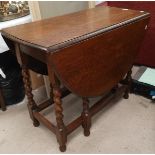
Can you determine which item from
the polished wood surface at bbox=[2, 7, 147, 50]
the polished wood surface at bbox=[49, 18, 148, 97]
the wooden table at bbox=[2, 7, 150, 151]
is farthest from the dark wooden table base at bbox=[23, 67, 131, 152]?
the polished wood surface at bbox=[2, 7, 147, 50]

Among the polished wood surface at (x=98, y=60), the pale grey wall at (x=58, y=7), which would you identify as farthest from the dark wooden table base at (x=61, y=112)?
the pale grey wall at (x=58, y=7)

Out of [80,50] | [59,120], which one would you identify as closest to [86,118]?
[59,120]

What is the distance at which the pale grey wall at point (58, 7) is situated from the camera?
75.1 inches

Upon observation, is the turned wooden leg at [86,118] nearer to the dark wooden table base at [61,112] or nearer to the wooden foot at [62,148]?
the dark wooden table base at [61,112]

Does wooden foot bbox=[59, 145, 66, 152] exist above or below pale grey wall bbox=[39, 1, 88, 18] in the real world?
below

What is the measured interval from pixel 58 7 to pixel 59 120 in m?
1.13

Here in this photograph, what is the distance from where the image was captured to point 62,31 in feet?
4.43

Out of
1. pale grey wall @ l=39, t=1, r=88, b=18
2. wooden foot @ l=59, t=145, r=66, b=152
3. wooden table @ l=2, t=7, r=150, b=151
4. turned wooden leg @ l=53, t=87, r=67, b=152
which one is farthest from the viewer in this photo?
pale grey wall @ l=39, t=1, r=88, b=18

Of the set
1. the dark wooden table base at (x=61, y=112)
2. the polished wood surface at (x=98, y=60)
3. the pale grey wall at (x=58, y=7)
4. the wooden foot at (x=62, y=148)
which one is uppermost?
the pale grey wall at (x=58, y=7)

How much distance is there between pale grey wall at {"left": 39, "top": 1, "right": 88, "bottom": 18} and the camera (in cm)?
191

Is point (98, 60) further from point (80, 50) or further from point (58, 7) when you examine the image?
point (58, 7)

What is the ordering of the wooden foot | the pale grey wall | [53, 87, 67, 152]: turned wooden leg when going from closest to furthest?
[53, 87, 67, 152]: turned wooden leg → the wooden foot → the pale grey wall

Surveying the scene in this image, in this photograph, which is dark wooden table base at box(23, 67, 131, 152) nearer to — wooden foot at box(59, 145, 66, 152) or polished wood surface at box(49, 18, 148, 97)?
wooden foot at box(59, 145, 66, 152)

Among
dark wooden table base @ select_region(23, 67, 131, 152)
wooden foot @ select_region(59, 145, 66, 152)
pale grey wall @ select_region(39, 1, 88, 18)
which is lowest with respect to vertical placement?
wooden foot @ select_region(59, 145, 66, 152)
